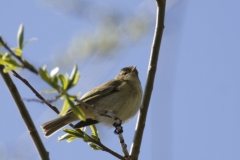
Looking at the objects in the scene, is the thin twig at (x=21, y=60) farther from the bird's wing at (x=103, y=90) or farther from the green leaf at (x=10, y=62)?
the bird's wing at (x=103, y=90)

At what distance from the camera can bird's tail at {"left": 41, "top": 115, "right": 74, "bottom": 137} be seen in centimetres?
504

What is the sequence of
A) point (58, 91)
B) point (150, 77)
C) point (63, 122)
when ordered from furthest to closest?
point (63, 122) → point (150, 77) → point (58, 91)

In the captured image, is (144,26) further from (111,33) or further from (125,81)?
(125,81)

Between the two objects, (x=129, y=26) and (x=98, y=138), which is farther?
(x=98, y=138)

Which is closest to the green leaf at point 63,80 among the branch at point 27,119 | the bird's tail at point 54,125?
the branch at point 27,119

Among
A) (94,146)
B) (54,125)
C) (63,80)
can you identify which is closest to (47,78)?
(63,80)

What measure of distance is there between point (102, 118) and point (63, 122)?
49cm

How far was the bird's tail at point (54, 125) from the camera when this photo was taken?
5043mm

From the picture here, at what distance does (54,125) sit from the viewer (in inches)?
201

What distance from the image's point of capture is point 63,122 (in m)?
5.19

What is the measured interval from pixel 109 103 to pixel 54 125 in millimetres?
853

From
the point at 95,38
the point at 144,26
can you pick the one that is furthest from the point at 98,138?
the point at 144,26

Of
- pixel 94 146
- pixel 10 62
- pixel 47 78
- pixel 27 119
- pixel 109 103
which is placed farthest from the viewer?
pixel 109 103

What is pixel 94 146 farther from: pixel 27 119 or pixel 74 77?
pixel 74 77
